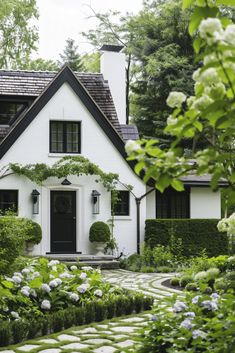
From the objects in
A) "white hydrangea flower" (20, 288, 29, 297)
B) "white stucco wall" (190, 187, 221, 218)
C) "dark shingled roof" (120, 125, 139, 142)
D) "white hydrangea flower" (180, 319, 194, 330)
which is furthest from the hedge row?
"dark shingled roof" (120, 125, 139, 142)

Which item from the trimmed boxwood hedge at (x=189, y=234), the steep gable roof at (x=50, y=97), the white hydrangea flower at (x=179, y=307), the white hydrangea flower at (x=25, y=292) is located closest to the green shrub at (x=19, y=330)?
the white hydrangea flower at (x=25, y=292)

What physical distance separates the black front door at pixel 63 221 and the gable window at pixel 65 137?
4.71 ft

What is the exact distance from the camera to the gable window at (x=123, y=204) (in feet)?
66.3

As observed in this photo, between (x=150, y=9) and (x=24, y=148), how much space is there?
18136mm

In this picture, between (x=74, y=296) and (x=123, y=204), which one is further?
(x=123, y=204)

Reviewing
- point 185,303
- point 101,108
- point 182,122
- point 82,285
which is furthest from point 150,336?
point 101,108

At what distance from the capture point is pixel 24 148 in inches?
755

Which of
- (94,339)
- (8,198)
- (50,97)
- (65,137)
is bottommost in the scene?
(94,339)

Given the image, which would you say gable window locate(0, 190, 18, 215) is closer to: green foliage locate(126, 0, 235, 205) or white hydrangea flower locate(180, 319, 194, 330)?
white hydrangea flower locate(180, 319, 194, 330)

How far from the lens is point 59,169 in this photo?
1886cm

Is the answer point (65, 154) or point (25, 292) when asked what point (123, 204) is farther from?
point (25, 292)

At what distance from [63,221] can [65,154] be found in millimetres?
2186

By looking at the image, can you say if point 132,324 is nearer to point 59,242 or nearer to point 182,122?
point 182,122

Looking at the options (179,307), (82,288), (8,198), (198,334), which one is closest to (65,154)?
(8,198)
